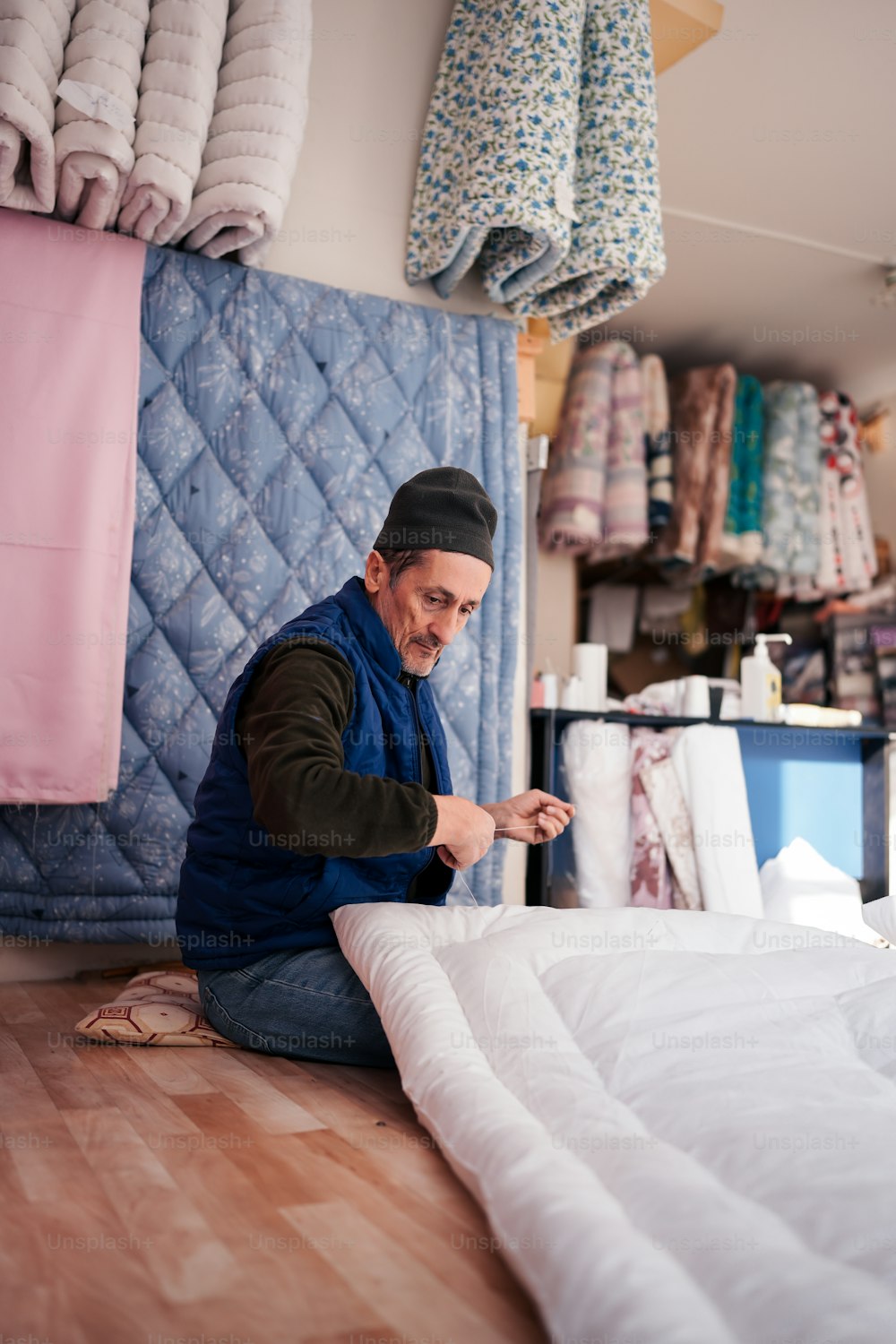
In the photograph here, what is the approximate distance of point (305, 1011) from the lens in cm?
147

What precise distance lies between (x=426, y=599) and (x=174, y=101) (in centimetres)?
117

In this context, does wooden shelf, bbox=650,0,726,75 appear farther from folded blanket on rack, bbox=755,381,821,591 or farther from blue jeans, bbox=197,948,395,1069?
blue jeans, bbox=197,948,395,1069

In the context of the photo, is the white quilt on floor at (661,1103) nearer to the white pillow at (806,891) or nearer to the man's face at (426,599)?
the man's face at (426,599)

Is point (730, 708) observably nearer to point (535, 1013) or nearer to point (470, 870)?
point (470, 870)

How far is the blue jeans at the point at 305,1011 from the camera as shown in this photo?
146cm

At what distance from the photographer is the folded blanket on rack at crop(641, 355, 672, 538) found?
4.02m

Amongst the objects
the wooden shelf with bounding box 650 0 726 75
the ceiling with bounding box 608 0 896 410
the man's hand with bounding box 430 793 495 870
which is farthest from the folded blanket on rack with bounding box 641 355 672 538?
the man's hand with bounding box 430 793 495 870

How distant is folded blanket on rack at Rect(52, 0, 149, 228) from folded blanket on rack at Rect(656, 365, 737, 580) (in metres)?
2.66

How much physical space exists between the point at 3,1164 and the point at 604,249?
7.08 ft

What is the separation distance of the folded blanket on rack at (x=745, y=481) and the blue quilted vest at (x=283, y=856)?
2.89 meters

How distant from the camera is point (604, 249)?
7.90ft

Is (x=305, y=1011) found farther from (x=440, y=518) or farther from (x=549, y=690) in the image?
(x=549, y=690)

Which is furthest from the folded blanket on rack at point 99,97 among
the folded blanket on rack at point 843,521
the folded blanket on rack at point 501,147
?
the folded blanket on rack at point 843,521

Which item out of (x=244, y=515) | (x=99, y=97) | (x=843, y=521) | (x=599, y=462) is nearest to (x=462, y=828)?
(x=244, y=515)
